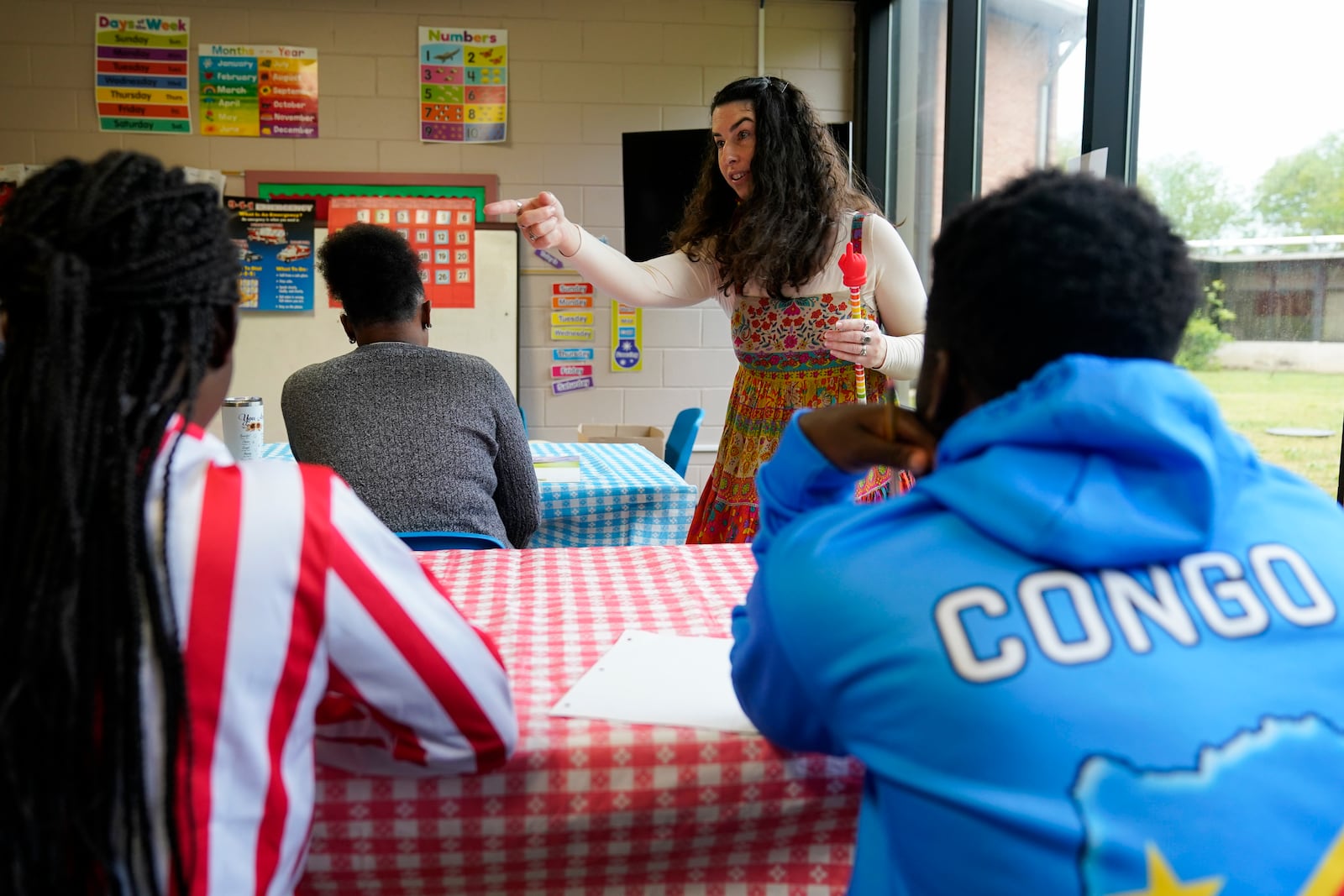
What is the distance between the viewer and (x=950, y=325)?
0.75 meters

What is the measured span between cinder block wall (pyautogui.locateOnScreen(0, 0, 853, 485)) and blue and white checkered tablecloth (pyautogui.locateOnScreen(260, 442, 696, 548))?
1.94 m

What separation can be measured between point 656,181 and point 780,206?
6.44 ft

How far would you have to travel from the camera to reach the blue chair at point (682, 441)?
3197 millimetres

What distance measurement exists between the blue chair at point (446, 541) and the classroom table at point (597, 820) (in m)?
0.79

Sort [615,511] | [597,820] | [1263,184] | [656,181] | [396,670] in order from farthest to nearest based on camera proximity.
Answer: [656,181], [615,511], [1263,184], [597,820], [396,670]

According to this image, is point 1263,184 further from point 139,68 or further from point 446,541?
point 139,68

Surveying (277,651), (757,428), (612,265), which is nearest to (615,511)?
(757,428)

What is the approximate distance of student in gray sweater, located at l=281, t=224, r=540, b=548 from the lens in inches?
70.9

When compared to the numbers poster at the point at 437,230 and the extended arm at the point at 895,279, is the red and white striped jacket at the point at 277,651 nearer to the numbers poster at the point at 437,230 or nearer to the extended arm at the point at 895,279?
the extended arm at the point at 895,279

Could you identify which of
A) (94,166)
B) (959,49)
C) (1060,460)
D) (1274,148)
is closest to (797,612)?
(1060,460)

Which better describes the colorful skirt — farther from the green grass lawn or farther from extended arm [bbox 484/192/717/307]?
the green grass lawn

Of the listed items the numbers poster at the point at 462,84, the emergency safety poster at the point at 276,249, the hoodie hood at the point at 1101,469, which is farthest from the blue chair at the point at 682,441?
the hoodie hood at the point at 1101,469

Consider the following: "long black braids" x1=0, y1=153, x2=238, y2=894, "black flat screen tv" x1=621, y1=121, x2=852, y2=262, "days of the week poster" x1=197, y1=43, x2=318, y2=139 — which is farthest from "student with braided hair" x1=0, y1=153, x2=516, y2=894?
"days of the week poster" x1=197, y1=43, x2=318, y2=139

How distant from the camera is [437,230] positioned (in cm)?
421
